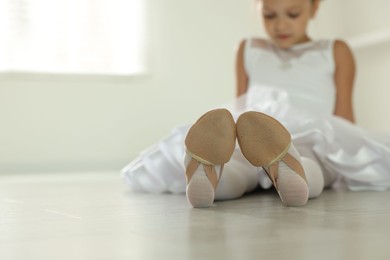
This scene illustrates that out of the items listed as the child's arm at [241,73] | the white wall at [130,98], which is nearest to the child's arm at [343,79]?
the child's arm at [241,73]

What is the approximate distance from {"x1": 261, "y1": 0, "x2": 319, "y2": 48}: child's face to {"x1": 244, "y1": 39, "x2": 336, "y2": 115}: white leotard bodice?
0.16 feet

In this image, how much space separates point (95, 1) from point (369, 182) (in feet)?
7.51

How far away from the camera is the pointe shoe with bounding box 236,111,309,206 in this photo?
102 cm

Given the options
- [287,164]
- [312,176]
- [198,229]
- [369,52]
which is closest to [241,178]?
[312,176]

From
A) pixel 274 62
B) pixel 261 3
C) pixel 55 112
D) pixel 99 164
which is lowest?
pixel 99 164

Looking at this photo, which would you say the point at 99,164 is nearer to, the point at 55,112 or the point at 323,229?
the point at 55,112

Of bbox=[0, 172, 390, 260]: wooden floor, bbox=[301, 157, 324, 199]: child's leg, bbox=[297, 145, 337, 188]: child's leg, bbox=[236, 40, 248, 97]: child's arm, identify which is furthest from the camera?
bbox=[236, 40, 248, 97]: child's arm

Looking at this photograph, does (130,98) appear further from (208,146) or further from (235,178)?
(208,146)

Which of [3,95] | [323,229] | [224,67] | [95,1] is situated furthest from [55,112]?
[323,229]

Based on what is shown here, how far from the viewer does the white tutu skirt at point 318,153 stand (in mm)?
1435

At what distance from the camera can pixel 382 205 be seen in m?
1.17

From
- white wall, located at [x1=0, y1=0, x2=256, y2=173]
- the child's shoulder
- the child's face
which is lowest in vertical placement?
white wall, located at [x1=0, y1=0, x2=256, y2=173]

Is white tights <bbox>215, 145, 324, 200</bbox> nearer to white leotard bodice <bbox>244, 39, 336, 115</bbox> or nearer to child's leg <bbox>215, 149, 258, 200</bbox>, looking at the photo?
child's leg <bbox>215, 149, 258, 200</bbox>

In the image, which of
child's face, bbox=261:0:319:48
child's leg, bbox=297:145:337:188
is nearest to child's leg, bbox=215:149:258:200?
child's leg, bbox=297:145:337:188
